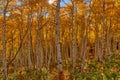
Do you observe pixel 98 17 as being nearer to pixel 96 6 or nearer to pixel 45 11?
pixel 96 6

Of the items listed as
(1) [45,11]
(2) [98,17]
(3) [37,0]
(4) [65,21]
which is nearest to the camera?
(3) [37,0]

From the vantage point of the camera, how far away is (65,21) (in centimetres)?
2731

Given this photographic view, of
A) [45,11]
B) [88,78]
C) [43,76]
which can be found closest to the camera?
[88,78]

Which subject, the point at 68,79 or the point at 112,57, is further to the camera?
the point at 112,57

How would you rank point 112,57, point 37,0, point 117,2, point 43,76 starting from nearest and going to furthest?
point 43,76, point 37,0, point 112,57, point 117,2

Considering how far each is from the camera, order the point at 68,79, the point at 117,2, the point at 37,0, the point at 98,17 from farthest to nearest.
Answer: the point at 98,17 < the point at 117,2 < the point at 37,0 < the point at 68,79

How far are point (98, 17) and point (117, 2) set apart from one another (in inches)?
152

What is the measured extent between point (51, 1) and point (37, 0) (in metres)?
1.72

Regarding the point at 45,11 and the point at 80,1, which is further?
the point at 45,11

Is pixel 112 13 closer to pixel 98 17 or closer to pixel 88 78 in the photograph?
pixel 98 17

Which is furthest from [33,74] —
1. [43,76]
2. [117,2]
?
[117,2]

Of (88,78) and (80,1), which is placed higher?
(80,1)

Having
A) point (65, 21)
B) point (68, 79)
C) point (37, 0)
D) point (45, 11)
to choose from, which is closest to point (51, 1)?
point (37, 0)

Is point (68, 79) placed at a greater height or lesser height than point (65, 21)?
lesser
